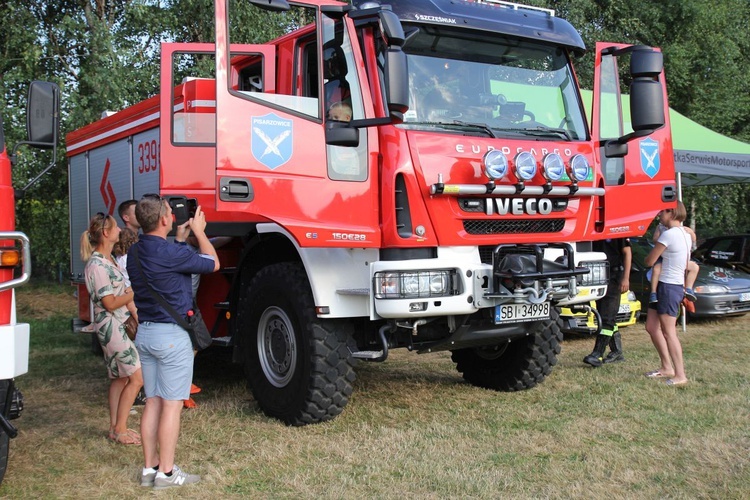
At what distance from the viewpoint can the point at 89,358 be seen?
9195mm

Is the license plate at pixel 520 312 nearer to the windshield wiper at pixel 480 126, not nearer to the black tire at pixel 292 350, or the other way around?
the black tire at pixel 292 350

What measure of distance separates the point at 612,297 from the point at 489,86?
2.97 meters

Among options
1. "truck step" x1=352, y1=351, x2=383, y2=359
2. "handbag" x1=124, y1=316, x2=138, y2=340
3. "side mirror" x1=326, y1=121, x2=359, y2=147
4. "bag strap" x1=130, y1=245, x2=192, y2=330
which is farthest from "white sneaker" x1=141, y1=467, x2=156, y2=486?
"side mirror" x1=326, y1=121, x2=359, y2=147

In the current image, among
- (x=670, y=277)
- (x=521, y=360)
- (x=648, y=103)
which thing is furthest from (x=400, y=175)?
(x=670, y=277)

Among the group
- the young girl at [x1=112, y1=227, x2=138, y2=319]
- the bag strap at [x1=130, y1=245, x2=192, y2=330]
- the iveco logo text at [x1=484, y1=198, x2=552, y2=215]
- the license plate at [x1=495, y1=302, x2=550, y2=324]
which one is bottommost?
the license plate at [x1=495, y1=302, x2=550, y2=324]

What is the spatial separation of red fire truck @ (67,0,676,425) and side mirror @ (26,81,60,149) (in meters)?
1.04

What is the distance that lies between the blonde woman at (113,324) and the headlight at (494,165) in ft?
8.54

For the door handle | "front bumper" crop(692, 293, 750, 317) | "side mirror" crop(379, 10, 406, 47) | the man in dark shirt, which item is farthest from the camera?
"front bumper" crop(692, 293, 750, 317)

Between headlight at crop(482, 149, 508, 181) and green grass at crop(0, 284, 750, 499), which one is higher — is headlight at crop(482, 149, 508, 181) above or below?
above

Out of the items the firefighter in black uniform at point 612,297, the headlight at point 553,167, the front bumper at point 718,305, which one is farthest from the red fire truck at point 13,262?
the front bumper at point 718,305

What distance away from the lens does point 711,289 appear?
1115 centimetres

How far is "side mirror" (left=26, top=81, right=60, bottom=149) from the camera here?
13.5 feet

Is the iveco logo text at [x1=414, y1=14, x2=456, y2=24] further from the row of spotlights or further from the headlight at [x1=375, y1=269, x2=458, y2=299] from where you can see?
the headlight at [x1=375, y1=269, x2=458, y2=299]

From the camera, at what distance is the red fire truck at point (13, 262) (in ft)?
12.4
